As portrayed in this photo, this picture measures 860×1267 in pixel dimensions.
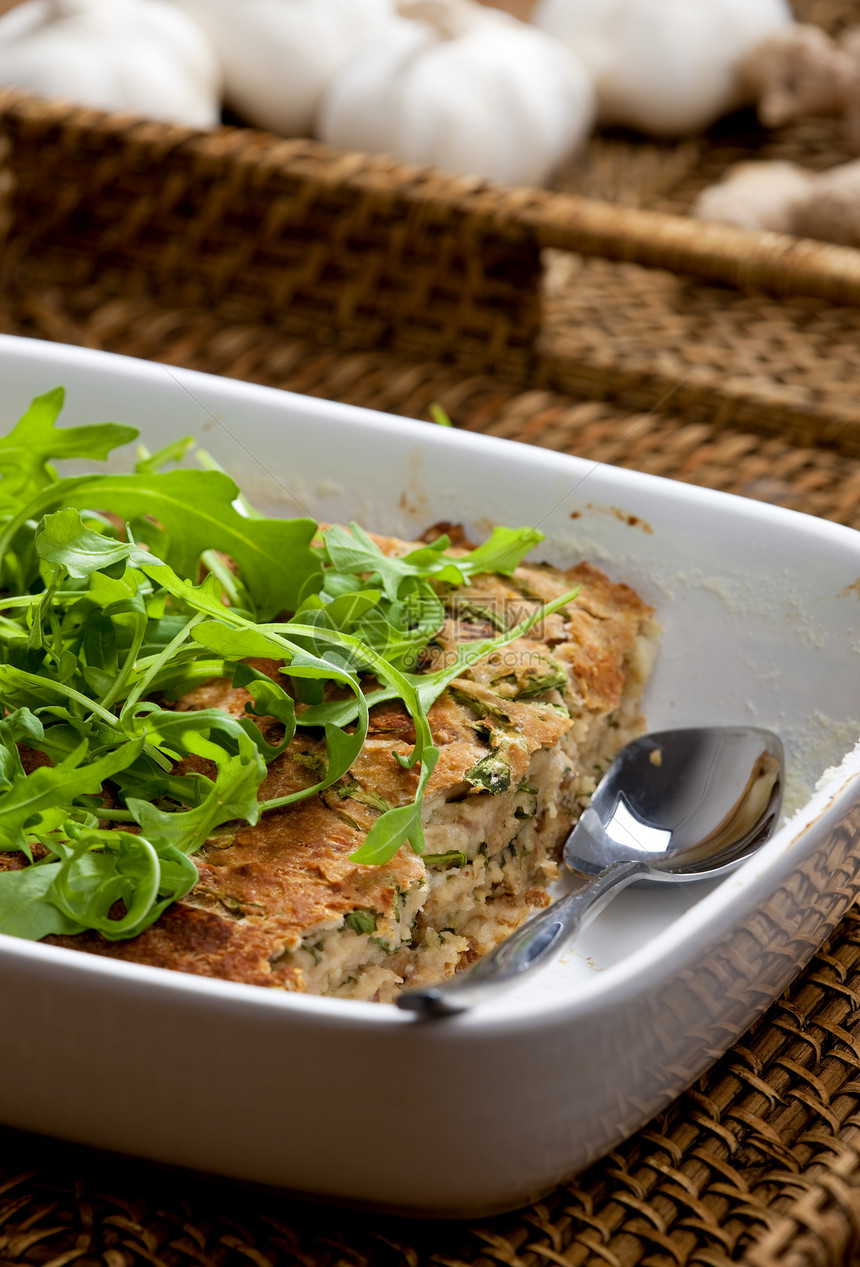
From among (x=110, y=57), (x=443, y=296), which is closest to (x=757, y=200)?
(x=443, y=296)

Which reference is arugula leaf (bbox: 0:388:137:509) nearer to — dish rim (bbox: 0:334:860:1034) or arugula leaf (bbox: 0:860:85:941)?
dish rim (bbox: 0:334:860:1034)

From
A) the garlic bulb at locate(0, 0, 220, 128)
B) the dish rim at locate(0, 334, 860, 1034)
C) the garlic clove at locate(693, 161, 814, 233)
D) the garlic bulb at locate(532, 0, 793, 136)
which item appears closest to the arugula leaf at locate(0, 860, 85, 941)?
the dish rim at locate(0, 334, 860, 1034)

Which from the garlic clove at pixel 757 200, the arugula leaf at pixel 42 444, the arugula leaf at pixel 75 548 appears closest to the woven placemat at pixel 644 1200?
the arugula leaf at pixel 75 548

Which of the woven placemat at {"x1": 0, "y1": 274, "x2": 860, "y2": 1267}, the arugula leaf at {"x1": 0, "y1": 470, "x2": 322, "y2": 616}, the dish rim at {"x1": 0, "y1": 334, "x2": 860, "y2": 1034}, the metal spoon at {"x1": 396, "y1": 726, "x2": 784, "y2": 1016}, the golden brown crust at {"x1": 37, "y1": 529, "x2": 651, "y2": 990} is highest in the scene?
the dish rim at {"x1": 0, "y1": 334, "x2": 860, "y2": 1034}

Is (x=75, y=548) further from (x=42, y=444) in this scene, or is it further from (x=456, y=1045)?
(x=456, y=1045)

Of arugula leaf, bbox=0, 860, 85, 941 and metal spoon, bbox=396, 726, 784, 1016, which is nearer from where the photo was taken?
arugula leaf, bbox=0, 860, 85, 941

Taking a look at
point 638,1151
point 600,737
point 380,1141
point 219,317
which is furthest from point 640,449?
point 380,1141

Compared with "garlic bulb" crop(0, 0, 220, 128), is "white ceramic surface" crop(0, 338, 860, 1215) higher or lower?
lower

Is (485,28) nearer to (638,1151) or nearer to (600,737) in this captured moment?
(600,737)
